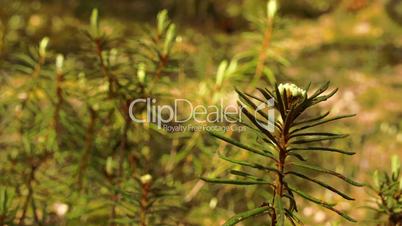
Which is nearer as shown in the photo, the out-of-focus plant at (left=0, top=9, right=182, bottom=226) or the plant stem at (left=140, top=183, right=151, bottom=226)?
the plant stem at (left=140, top=183, right=151, bottom=226)

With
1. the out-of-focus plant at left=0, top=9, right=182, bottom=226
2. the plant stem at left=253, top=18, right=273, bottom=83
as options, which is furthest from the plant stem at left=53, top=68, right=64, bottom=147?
the plant stem at left=253, top=18, right=273, bottom=83

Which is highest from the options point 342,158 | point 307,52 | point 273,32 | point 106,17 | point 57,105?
point 106,17

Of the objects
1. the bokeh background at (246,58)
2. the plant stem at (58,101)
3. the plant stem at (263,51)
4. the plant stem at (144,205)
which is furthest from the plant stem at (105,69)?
the plant stem at (263,51)

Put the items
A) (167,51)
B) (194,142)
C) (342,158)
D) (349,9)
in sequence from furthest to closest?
(349,9), (342,158), (194,142), (167,51)

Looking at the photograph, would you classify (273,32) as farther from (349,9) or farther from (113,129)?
(349,9)

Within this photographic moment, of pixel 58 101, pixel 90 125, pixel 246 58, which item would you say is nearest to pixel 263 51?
pixel 246 58

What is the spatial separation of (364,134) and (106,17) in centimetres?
503

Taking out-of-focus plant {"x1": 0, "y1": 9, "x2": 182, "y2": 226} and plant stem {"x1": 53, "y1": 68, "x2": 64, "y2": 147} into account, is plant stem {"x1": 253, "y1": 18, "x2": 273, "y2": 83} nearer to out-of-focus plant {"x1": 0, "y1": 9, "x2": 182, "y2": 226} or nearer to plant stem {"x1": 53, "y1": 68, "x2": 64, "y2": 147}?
out-of-focus plant {"x1": 0, "y1": 9, "x2": 182, "y2": 226}

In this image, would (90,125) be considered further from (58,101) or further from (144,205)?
(144,205)

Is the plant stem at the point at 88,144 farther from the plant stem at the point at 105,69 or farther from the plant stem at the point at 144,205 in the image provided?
the plant stem at the point at 144,205

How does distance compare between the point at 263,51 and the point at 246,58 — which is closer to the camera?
the point at 263,51

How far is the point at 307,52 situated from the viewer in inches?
304

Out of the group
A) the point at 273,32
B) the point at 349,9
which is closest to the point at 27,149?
the point at 273,32

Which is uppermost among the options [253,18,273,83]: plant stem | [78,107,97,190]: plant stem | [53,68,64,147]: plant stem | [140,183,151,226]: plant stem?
[253,18,273,83]: plant stem
